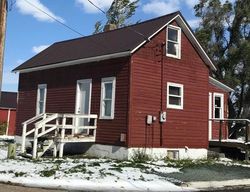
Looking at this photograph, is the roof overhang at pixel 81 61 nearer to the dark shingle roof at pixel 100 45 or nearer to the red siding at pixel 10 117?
the dark shingle roof at pixel 100 45

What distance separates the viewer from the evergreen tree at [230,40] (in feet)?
129

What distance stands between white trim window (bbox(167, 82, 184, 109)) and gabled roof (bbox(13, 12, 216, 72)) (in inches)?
93.8

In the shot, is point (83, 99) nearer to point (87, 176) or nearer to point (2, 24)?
point (2, 24)

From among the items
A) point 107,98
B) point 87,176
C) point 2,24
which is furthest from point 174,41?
point 87,176

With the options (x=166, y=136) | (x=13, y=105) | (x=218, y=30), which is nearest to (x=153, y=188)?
(x=166, y=136)

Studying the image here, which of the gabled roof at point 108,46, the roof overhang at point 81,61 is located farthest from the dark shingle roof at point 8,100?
the roof overhang at point 81,61

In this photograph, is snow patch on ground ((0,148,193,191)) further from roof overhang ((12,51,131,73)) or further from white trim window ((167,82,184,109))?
roof overhang ((12,51,131,73))

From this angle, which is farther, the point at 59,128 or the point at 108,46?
the point at 108,46

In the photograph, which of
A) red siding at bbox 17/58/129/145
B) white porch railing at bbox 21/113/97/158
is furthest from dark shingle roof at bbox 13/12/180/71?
white porch railing at bbox 21/113/97/158

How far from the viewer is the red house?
19.5 meters

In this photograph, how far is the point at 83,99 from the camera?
22.0 meters

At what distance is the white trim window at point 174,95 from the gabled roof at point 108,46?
2383 mm

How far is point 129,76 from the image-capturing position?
1944 centimetres

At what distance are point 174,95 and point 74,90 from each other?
4.88m
